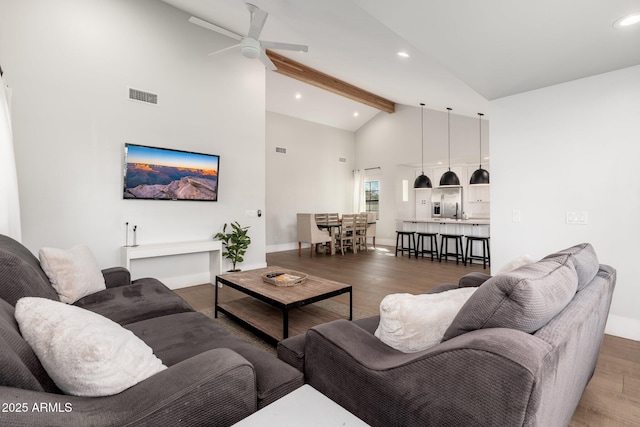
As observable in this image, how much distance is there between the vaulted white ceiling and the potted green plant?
2954 mm

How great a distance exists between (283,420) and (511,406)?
2.03 feet

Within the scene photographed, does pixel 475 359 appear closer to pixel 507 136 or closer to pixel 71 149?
pixel 507 136

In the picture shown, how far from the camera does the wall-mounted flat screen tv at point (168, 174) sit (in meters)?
4.14

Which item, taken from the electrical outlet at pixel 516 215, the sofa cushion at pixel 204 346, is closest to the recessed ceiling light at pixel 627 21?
the electrical outlet at pixel 516 215

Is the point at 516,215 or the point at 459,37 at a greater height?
the point at 459,37

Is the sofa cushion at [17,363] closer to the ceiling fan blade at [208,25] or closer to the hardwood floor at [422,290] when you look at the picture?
the hardwood floor at [422,290]

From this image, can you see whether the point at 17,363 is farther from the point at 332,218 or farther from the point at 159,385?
the point at 332,218

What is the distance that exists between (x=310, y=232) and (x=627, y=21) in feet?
19.6

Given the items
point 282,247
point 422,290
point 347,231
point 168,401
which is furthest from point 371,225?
point 168,401

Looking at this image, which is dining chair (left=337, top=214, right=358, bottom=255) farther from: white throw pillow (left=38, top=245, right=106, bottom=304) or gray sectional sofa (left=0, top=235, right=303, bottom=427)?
gray sectional sofa (left=0, top=235, right=303, bottom=427)

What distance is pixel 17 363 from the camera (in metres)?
0.84

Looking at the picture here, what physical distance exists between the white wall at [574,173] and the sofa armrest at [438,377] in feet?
8.94

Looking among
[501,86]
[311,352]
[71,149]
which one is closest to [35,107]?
[71,149]

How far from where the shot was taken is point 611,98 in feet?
9.17
